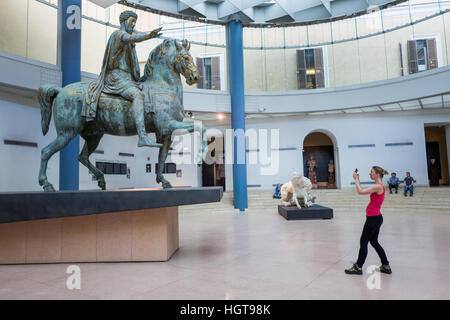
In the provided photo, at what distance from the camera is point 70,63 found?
10516mm

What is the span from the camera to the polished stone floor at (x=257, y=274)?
3.19m

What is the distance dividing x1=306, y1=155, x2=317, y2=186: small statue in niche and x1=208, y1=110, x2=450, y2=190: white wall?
2.89 meters

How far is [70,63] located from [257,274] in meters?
10.3

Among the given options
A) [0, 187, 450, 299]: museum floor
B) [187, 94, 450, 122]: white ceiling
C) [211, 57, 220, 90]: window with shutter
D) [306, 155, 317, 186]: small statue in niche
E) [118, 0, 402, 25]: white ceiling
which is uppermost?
[118, 0, 402, 25]: white ceiling

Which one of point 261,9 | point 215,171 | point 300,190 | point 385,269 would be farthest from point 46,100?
point 215,171

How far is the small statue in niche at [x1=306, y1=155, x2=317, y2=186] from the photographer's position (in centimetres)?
2005

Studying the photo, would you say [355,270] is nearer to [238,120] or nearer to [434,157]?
[238,120]

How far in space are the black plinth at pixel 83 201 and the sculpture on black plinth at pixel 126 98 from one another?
616 millimetres

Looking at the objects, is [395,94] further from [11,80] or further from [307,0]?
[11,80]

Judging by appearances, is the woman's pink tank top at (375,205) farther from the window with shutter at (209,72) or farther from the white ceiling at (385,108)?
the window with shutter at (209,72)

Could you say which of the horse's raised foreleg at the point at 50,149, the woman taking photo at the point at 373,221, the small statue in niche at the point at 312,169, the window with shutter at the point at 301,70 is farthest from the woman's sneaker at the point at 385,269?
the small statue in niche at the point at 312,169

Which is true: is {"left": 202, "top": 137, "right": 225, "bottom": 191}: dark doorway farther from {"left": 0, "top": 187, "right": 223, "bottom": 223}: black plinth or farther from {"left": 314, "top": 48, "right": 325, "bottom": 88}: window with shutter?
{"left": 0, "top": 187, "right": 223, "bottom": 223}: black plinth

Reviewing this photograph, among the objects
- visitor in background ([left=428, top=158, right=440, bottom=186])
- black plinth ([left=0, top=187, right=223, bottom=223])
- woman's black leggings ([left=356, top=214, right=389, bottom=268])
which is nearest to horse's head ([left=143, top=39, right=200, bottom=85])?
black plinth ([left=0, top=187, right=223, bottom=223])

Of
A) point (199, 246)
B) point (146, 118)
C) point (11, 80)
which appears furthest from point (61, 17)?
point (199, 246)
